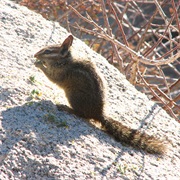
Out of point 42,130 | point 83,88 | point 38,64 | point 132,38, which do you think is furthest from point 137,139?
point 132,38

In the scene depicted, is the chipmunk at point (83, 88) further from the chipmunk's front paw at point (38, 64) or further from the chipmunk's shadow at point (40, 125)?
the chipmunk's shadow at point (40, 125)

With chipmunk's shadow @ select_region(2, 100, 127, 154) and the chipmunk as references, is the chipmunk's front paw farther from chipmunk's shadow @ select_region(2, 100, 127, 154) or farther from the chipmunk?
chipmunk's shadow @ select_region(2, 100, 127, 154)

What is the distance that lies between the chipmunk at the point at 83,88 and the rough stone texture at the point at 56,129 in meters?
0.11

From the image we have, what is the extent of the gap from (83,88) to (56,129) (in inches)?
28.9

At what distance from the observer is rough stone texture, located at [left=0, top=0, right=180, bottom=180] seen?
3527 millimetres

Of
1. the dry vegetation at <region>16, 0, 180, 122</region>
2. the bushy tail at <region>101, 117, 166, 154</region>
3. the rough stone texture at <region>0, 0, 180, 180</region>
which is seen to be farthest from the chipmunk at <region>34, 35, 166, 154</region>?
the dry vegetation at <region>16, 0, 180, 122</region>

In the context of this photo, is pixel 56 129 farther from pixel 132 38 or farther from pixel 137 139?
pixel 132 38

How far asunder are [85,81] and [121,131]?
0.63 metres

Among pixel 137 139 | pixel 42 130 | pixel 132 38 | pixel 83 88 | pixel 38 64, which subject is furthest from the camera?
pixel 132 38

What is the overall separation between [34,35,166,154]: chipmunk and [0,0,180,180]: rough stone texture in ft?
0.38

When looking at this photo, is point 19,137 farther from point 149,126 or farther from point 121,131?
point 149,126

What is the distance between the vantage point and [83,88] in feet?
14.9

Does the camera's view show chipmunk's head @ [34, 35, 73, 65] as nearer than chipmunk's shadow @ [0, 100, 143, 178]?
No

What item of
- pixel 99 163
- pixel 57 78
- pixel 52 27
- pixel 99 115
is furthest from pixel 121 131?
pixel 52 27
